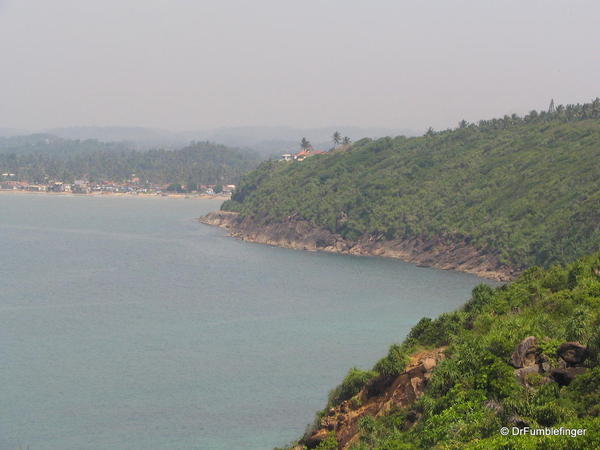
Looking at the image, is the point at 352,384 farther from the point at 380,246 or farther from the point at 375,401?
the point at 380,246

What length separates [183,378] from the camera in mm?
61062

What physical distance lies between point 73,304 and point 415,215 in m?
68.0

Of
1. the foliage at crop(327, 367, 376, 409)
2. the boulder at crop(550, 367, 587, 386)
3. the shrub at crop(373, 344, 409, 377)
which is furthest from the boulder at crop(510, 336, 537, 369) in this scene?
the foliage at crop(327, 367, 376, 409)

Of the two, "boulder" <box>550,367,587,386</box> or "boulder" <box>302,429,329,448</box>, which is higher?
"boulder" <box>550,367,587,386</box>

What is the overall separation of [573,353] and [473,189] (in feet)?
359

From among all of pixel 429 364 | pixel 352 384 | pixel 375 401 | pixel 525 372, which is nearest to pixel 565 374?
pixel 525 372

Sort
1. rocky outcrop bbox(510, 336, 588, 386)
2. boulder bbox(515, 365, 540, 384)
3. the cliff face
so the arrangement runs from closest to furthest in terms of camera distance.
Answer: rocky outcrop bbox(510, 336, 588, 386) → boulder bbox(515, 365, 540, 384) → the cliff face

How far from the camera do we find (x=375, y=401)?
134ft

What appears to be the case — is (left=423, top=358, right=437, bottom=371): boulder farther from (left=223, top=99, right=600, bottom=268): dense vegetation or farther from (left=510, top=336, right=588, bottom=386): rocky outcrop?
(left=223, top=99, right=600, bottom=268): dense vegetation

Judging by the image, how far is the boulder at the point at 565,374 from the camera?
31812 mm

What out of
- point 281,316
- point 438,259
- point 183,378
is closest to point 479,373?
point 183,378

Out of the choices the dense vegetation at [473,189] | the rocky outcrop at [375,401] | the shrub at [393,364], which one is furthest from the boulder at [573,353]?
the dense vegetation at [473,189]

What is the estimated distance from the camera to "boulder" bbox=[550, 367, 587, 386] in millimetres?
31812

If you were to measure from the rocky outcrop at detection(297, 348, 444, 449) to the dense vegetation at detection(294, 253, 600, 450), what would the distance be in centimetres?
75
